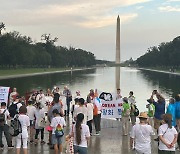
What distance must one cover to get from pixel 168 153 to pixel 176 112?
5.85 metres

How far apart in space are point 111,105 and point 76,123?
8357mm

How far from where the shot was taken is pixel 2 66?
108m

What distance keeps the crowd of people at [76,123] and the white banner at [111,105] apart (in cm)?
28

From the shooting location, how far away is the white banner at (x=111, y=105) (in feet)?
54.3

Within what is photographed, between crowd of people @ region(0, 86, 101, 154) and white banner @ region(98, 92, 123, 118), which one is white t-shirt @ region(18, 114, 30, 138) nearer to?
crowd of people @ region(0, 86, 101, 154)

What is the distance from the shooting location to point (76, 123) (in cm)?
834

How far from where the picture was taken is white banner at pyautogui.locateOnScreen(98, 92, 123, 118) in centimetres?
1656

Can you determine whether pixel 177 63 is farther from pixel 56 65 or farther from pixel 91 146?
pixel 91 146

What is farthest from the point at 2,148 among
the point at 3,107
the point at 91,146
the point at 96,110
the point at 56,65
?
the point at 56,65

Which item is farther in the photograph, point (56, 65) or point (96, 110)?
point (56, 65)

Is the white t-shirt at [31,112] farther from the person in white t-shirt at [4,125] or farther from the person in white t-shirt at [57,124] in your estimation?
the person in white t-shirt at [57,124]

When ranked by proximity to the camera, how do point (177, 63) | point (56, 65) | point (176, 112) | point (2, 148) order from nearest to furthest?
1. point (2, 148)
2. point (176, 112)
3. point (177, 63)
4. point (56, 65)

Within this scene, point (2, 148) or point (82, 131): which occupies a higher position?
point (82, 131)

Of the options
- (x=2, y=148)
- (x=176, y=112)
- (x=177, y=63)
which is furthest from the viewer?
(x=177, y=63)
